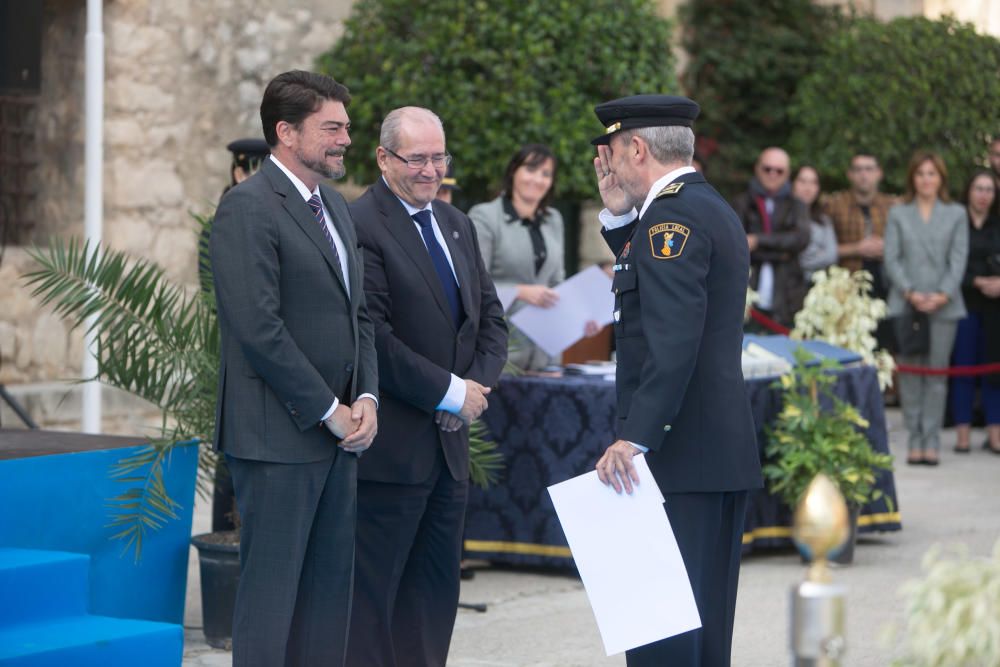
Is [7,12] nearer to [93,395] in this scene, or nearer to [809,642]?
[93,395]

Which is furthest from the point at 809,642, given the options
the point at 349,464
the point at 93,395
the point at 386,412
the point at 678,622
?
the point at 93,395

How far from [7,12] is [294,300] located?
143 inches

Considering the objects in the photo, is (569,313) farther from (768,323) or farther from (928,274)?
(928,274)

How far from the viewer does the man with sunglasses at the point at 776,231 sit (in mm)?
10453

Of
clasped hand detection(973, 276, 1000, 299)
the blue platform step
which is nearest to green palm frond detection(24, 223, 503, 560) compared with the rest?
the blue platform step

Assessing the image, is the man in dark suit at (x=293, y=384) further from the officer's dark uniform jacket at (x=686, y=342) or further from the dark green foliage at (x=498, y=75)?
the dark green foliage at (x=498, y=75)

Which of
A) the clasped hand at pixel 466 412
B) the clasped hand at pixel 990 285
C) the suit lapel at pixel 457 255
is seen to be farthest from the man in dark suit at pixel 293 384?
the clasped hand at pixel 990 285

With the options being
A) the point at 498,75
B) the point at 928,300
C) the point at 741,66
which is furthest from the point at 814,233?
the point at 741,66

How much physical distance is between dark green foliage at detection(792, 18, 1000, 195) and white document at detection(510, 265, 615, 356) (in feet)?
23.4

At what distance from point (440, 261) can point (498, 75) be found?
16.8 ft

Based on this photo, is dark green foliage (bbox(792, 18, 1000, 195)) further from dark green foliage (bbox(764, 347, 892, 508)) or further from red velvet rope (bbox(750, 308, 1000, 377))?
dark green foliage (bbox(764, 347, 892, 508))

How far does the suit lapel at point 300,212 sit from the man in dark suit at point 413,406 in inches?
18.7

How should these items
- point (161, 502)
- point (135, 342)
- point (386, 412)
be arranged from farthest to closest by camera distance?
point (135, 342) < point (161, 502) < point (386, 412)

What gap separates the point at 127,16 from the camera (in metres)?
9.36
